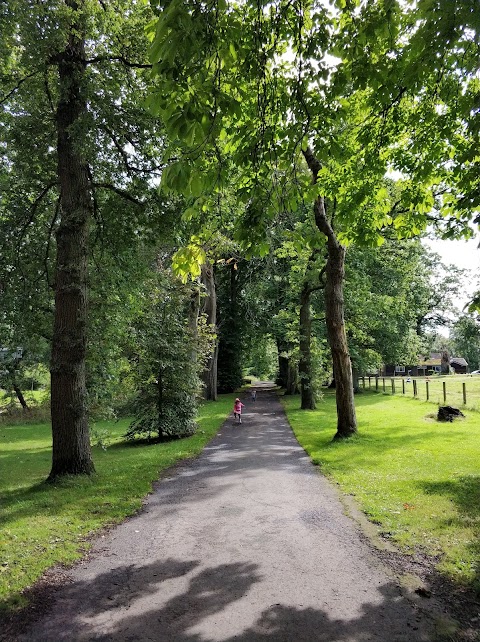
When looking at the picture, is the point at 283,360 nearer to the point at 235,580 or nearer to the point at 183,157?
the point at 235,580

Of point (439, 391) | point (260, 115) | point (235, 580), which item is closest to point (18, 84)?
point (260, 115)

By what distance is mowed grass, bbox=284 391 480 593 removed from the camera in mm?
5582

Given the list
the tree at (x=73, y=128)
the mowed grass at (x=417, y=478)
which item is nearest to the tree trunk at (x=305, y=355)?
the mowed grass at (x=417, y=478)

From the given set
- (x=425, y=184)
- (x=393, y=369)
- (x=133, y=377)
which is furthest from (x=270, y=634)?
(x=393, y=369)

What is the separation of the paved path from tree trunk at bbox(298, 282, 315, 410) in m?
16.1

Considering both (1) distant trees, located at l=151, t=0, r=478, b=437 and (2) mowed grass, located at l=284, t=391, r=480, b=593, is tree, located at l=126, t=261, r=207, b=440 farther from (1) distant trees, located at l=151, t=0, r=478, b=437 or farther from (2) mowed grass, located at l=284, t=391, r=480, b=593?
(1) distant trees, located at l=151, t=0, r=478, b=437

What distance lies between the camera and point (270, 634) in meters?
3.64

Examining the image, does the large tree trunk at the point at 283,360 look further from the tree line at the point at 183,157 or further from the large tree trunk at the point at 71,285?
the large tree trunk at the point at 71,285

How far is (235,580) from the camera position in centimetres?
462

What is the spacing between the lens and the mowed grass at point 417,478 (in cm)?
558

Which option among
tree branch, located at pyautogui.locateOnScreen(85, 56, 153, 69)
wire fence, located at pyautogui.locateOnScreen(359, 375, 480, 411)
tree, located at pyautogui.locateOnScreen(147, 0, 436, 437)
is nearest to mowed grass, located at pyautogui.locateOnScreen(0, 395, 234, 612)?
tree, located at pyautogui.locateOnScreen(147, 0, 436, 437)

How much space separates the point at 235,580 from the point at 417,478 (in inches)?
216

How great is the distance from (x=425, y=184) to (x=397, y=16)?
12.4ft

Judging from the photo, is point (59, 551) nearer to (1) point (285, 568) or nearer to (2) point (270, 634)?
(1) point (285, 568)
